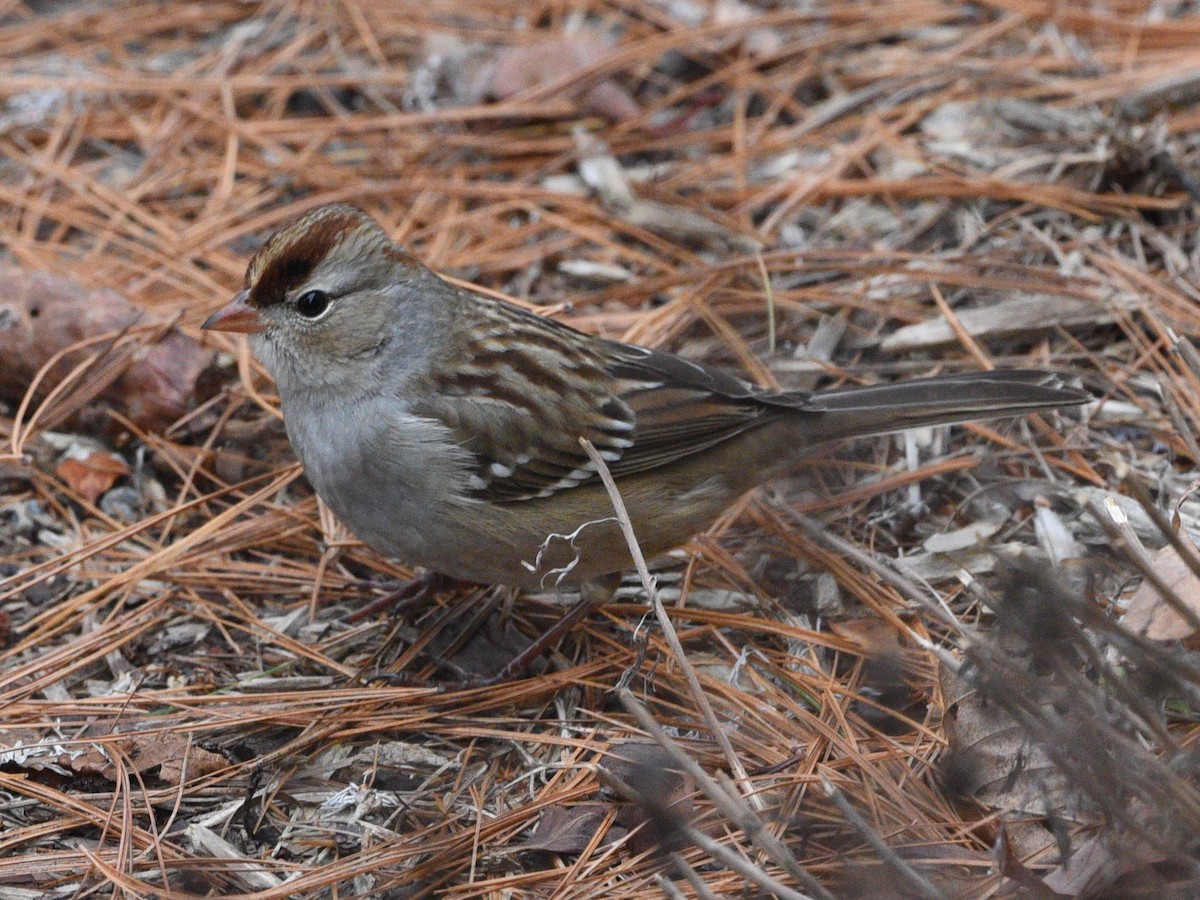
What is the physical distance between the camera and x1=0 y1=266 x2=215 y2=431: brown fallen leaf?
4613 millimetres

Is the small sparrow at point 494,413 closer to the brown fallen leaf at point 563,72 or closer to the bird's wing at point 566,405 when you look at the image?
the bird's wing at point 566,405

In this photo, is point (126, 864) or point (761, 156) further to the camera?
point (761, 156)

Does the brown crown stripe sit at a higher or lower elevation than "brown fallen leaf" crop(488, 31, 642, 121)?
higher

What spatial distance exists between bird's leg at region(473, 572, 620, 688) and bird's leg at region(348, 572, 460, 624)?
37cm

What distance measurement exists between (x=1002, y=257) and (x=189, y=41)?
416cm

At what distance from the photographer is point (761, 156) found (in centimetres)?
579

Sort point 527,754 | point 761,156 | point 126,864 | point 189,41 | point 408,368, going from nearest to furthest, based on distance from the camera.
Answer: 1. point 126,864
2. point 527,754
3. point 408,368
4. point 761,156
5. point 189,41

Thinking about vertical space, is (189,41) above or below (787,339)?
above

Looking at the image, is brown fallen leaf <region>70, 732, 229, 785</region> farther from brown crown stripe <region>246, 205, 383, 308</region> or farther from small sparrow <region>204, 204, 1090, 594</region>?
brown crown stripe <region>246, 205, 383, 308</region>

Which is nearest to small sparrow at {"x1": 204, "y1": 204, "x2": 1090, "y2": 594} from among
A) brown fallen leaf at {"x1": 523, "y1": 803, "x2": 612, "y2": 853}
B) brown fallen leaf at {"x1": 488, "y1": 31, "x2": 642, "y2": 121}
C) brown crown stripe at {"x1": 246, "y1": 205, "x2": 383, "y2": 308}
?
brown crown stripe at {"x1": 246, "y1": 205, "x2": 383, "y2": 308}

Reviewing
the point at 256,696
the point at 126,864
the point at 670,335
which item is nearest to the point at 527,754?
the point at 256,696

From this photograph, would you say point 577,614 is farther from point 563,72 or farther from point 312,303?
point 563,72

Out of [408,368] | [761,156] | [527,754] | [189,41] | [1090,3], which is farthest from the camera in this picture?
[189,41]

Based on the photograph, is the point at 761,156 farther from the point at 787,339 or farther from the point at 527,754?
the point at 527,754
